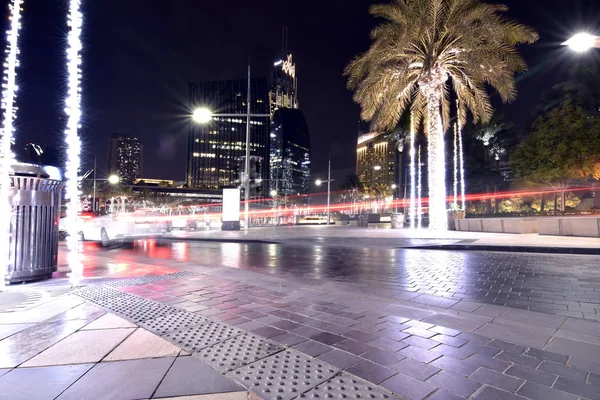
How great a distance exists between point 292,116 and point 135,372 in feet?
520

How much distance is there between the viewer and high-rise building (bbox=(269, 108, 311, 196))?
490 feet

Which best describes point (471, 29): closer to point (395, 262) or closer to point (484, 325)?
point (395, 262)

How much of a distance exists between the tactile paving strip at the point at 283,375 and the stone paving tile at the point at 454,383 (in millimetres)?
762

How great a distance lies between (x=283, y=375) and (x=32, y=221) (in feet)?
17.6

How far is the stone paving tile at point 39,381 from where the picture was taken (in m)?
2.31

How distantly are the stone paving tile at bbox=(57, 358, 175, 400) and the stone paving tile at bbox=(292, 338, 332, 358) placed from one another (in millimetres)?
1126

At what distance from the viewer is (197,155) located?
137125 millimetres

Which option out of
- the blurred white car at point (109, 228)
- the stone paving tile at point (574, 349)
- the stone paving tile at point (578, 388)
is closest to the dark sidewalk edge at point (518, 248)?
the stone paving tile at point (574, 349)

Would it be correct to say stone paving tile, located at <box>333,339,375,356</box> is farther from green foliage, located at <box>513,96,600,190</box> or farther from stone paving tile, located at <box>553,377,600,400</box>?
green foliage, located at <box>513,96,600,190</box>

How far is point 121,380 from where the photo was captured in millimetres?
2533

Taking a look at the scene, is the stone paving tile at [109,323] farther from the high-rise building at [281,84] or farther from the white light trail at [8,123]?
the high-rise building at [281,84]

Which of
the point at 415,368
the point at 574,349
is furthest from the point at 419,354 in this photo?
the point at 574,349

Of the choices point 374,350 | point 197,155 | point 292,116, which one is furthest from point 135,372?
point 292,116

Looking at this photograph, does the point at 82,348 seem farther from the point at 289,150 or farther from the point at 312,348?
the point at 289,150
